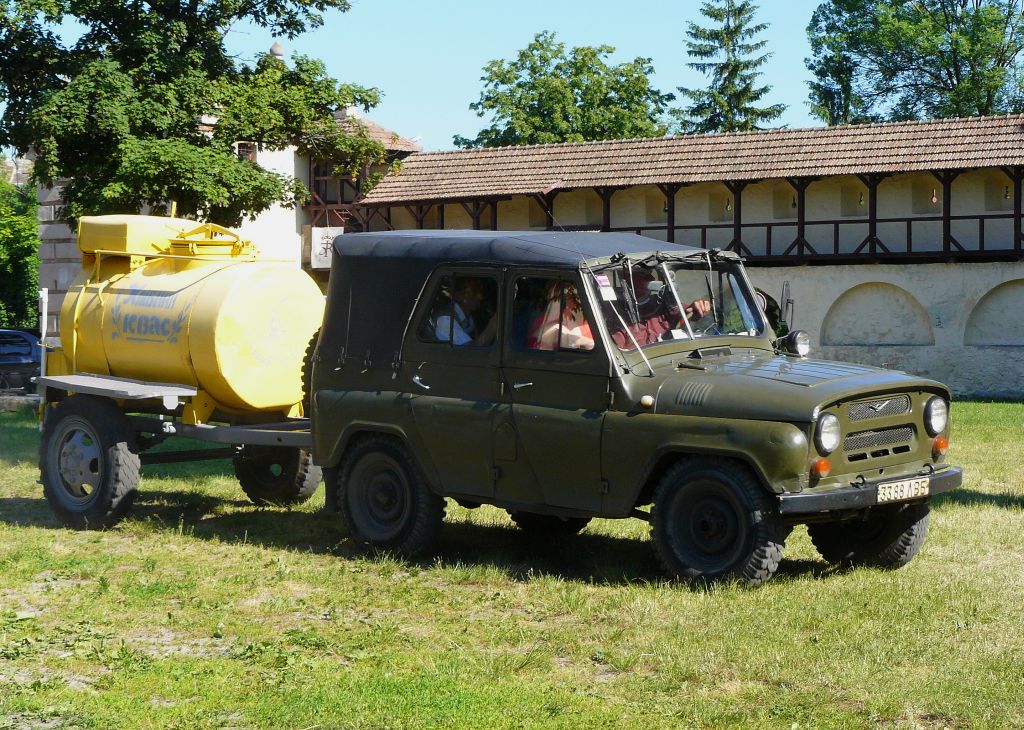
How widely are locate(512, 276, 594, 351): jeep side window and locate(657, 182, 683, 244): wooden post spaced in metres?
31.6

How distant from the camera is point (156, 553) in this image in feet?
35.3

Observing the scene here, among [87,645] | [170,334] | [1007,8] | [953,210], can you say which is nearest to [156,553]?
[170,334]

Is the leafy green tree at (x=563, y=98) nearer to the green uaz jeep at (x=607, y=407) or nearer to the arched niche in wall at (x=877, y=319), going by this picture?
the arched niche in wall at (x=877, y=319)

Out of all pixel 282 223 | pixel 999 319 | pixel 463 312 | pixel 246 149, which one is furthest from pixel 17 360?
pixel 463 312

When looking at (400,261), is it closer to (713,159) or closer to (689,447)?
(689,447)

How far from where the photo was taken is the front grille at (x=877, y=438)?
8.63 m

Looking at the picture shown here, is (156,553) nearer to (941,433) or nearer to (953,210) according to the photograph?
(941,433)

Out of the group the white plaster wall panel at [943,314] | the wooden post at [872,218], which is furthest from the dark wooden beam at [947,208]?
the wooden post at [872,218]

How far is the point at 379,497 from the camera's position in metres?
10.3

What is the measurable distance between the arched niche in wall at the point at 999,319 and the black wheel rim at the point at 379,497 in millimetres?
31535

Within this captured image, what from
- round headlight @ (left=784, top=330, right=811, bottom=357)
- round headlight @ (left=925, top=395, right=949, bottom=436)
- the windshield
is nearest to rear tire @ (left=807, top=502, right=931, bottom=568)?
round headlight @ (left=925, top=395, right=949, bottom=436)

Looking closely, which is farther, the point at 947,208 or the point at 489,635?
the point at 947,208

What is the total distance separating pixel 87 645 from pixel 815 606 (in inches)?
158

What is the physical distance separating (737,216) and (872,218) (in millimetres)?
3835
